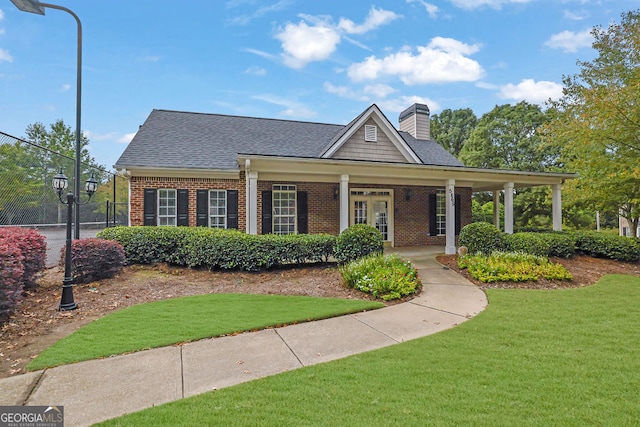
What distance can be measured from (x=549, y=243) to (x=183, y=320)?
10.6 m

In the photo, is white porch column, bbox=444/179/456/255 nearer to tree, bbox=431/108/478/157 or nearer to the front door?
the front door

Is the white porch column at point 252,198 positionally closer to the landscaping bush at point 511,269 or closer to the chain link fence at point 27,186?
the chain link fence at point 27,186

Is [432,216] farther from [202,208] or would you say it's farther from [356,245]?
[202,208]

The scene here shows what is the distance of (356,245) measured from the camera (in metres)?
8.38

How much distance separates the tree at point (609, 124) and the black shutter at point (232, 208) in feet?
36.4

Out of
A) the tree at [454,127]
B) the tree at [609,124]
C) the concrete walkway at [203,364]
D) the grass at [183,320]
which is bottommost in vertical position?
the concrete walkway at [203,364]

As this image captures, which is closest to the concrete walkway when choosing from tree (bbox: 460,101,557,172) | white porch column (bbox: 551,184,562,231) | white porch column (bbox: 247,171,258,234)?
white porch column (bbox: 247,171,258,234)

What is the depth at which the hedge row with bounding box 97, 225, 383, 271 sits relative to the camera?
317 inches

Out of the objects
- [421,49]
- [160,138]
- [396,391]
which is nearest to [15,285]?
[396,391]

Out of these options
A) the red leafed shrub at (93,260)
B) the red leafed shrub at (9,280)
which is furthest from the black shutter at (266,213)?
the red leafed shrub at (9,280)

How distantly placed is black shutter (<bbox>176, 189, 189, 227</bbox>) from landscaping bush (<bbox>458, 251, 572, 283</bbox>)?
28.0 ft

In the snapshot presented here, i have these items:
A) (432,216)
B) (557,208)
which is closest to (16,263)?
(432,216)

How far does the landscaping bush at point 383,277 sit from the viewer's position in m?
6.37

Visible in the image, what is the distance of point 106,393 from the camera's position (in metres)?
2.92
